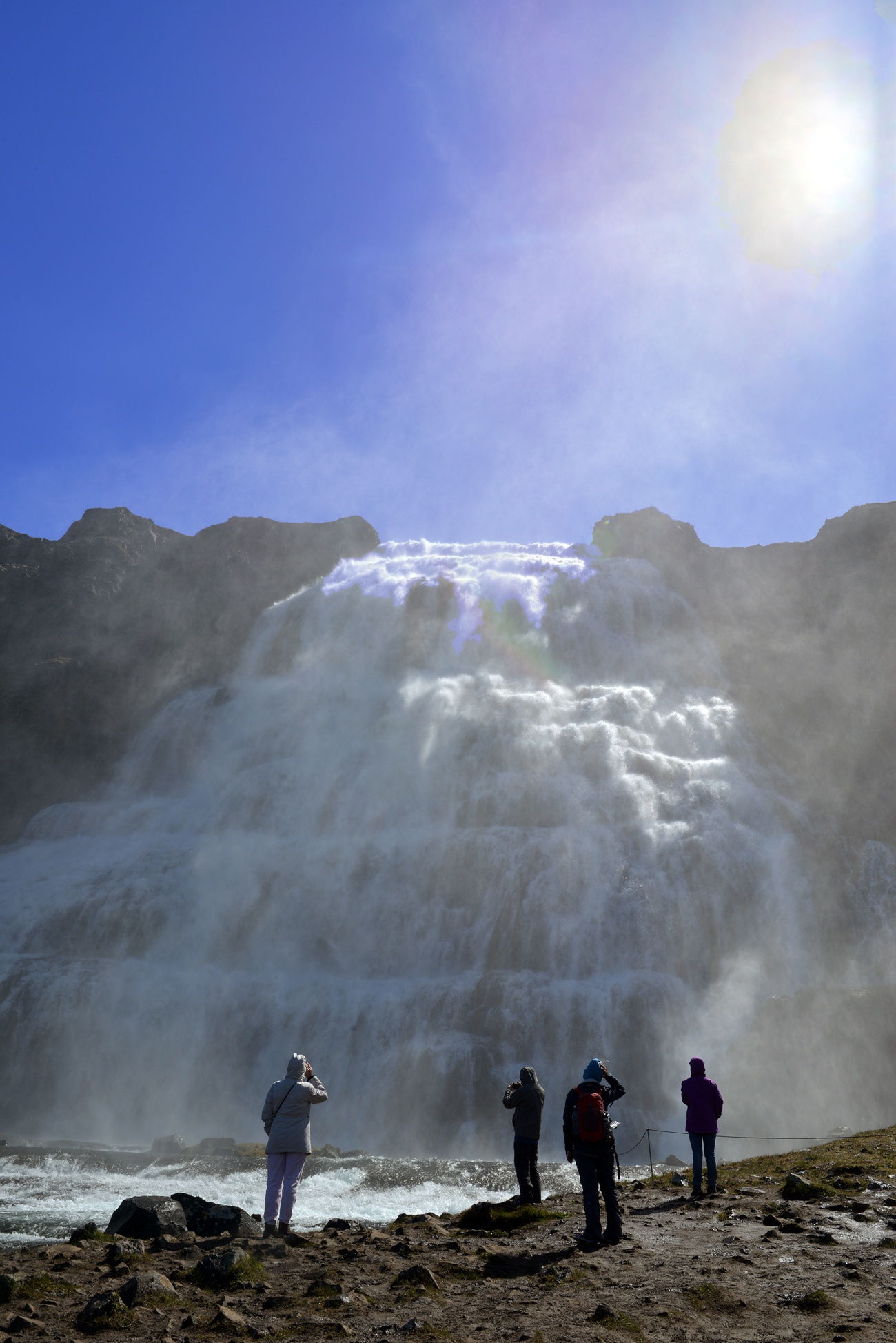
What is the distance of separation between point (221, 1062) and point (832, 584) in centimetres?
4570

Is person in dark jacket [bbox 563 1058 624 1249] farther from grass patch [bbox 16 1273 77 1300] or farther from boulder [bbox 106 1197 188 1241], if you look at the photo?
boulder [bbox 106 1197 188 1241]

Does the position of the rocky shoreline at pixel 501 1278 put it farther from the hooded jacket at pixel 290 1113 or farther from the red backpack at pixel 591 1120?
the red backpack at pixel 591 1120

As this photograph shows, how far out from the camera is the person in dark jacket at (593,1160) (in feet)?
27.0

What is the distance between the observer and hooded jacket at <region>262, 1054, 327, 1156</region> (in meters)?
9.27

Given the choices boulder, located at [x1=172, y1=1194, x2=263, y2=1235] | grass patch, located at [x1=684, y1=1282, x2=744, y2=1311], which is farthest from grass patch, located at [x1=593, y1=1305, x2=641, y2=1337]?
boulder, located at [x1=172, y1=1194, x2=263, y2=1235]

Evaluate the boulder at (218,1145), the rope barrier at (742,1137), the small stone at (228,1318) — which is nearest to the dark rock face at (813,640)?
the rope barrier at (742,1137)

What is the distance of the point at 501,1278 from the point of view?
743 cm

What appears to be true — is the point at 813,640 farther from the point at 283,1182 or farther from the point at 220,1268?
the point at 220,1268

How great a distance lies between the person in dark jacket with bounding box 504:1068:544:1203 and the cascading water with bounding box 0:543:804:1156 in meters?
14.1

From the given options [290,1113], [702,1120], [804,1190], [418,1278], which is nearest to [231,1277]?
[418,1278]

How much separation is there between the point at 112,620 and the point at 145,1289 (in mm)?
60053

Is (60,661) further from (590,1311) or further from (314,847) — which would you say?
(590,1311)

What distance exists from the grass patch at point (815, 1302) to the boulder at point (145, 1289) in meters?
4.89

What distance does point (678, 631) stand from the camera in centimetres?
5116
